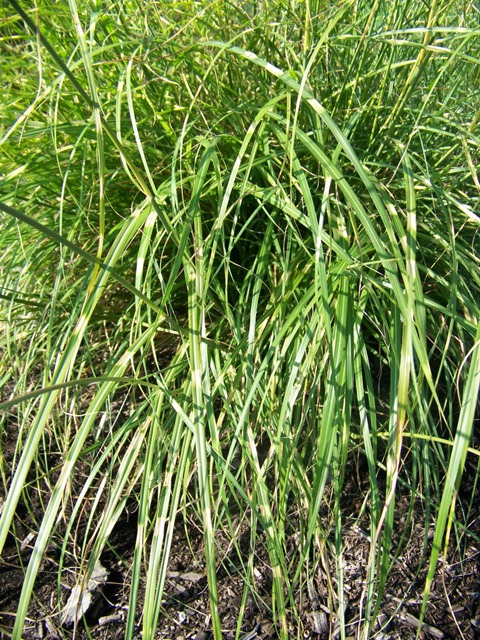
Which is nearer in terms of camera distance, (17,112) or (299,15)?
(299,15)

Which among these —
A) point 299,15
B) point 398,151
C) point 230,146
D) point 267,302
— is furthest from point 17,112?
point 398,151

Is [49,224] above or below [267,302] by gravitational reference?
above

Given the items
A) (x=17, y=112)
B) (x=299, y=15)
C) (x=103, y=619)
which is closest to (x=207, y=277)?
(x=103, y=619)

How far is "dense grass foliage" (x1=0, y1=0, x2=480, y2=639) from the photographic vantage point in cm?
120

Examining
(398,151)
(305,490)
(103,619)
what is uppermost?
(398,151)

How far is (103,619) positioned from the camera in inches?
52.8

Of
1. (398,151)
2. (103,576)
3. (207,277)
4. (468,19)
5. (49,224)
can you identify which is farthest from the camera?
(468,19)

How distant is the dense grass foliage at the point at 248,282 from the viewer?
120 cm

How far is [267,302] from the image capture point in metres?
1.62

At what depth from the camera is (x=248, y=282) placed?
1.53 metres

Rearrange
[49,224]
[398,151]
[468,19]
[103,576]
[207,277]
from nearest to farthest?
[207,277]
[103,576]
[398,151]
[49,224]
[468,19]

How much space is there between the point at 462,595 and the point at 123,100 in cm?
145

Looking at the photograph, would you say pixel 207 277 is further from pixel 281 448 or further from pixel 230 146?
pixel 230 146

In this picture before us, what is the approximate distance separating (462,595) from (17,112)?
187 cm
